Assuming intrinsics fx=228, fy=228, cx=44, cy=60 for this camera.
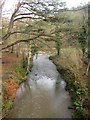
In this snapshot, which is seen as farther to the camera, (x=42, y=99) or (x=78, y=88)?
(x=42, y=99)

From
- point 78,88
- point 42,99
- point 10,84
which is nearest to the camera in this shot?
point 78,88

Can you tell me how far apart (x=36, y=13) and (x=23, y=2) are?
1074mm

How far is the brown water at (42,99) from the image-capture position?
15804 millimetres

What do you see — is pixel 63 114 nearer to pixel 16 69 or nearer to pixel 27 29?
pixel 27 29

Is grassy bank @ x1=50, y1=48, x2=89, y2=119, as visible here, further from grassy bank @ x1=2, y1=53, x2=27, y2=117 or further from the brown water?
grassy bank @ x1=2, y1=53, x2=27, y2=117

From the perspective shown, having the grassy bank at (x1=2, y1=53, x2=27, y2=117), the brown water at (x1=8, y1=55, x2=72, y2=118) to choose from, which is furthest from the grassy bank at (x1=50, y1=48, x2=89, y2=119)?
the grassy bank at (x1=2, y1=53, x2=27, y2=117)

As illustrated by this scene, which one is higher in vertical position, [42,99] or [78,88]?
[78,88]

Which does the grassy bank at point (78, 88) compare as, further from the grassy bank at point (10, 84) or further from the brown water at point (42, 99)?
the grassy bank at point (10, 84)

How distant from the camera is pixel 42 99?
61.3 ft

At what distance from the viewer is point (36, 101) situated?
18.2 m

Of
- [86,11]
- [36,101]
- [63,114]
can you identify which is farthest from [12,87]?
[86,11]

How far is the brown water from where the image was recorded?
1580cm

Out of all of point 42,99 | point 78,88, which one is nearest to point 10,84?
point 42,99

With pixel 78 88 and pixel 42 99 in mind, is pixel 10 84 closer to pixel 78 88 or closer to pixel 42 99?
pixel 42 99
